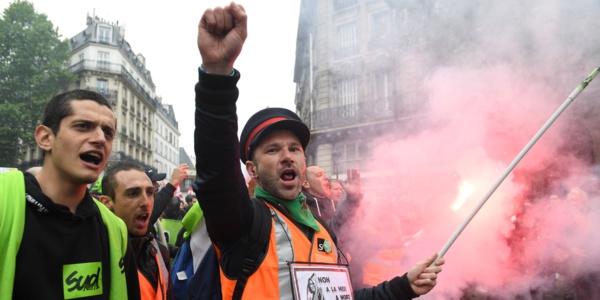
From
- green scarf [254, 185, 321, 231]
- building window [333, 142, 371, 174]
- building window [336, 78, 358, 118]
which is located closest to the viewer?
green scarf [254, 185, 321, 231]

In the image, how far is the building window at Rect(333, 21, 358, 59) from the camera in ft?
54.8

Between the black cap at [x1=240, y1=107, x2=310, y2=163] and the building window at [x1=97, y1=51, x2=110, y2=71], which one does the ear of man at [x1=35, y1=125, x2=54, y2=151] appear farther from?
the building window at [x1=97, y1=51, x2=110, y2=71]

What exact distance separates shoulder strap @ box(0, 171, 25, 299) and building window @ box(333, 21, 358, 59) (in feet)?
53.9

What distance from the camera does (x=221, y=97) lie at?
122 centimetres

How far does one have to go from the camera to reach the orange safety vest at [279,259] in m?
1.33

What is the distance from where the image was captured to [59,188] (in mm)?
1482

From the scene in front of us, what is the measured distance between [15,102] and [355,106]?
1875 centimetres

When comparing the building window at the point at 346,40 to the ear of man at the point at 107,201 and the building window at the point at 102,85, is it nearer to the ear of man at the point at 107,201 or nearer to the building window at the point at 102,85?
the ear of man at the point at 107,201

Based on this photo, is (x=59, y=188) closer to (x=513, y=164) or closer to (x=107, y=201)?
(x=107, y=201)

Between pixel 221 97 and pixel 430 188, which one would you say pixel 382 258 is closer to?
pixel 430 188

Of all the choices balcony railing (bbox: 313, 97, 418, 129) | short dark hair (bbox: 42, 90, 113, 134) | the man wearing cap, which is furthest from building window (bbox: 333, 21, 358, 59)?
short dark hair (bbox: 42, 90, 113, 134)

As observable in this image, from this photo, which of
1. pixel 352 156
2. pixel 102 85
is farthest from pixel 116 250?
pixel 102 85

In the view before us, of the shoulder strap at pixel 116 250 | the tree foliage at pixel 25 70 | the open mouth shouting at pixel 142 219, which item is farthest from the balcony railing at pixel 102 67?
the shoulder strap at pixel 116 250

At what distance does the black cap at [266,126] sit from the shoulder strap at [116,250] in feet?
2.03
